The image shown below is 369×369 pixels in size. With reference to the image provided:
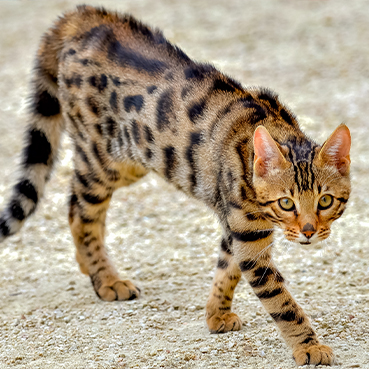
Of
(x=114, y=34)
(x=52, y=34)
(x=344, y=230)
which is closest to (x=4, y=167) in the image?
(x=52, y=34)

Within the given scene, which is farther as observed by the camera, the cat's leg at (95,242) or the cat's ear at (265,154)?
the cat's leg at (95,242)

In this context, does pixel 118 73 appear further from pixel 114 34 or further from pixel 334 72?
pixel 334 72

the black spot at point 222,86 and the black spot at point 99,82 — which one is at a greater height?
the black spot at point 222,86

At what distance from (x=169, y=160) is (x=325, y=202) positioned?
1.18 m

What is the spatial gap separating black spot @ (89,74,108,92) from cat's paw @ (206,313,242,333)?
69.3 inches

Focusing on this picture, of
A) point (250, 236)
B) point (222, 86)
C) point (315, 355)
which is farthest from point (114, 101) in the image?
point (315, 355)

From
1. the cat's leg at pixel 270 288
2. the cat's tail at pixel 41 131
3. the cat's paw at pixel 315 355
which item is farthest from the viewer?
the cat's tail at pixel 41 131

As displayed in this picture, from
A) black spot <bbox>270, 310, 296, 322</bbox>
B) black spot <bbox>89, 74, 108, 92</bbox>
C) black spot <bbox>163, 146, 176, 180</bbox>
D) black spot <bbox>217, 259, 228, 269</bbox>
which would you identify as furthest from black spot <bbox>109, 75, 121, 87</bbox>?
black spot <bbox>270, 310, 296, 322</bbox>

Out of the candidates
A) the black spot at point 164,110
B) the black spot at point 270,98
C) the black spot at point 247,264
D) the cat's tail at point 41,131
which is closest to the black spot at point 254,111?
the black spot at point 270,98

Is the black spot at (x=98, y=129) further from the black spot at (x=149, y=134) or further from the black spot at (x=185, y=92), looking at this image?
the black spot at (x=185, y=92)

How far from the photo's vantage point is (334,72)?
28.5 feet

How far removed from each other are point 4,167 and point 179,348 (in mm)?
3950

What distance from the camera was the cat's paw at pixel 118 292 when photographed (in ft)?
14.8

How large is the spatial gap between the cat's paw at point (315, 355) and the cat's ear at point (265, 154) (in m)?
1.05
